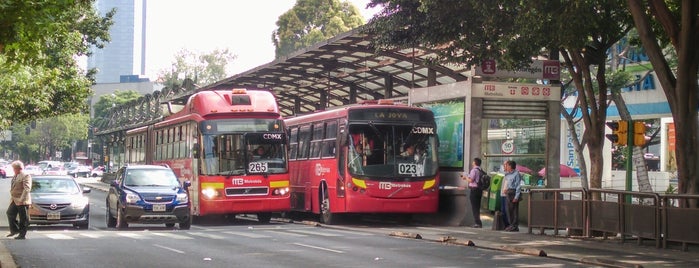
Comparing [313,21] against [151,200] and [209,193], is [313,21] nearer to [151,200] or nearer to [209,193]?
[209,193]

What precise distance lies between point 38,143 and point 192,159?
4672 inches

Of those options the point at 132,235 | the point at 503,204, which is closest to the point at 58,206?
the point at 132,235

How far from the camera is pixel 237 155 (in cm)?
2716

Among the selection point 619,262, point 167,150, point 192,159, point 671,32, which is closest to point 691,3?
point 671,32

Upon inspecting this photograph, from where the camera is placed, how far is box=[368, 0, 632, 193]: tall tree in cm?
2088

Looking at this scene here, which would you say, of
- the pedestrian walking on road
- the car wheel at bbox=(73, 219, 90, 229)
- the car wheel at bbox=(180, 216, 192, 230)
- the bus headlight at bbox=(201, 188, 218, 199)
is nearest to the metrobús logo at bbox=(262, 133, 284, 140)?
the bus headlight at bbox=(201, 188, 218, 199)

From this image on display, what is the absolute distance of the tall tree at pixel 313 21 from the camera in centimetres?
7850

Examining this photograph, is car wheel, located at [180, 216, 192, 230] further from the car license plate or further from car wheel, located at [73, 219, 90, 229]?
the car license plate

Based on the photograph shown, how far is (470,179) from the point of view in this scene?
2522 cm

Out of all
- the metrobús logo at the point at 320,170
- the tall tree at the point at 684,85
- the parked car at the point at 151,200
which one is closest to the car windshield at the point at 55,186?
the parked car at the point at 151,200

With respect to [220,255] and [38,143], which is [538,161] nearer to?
[220,255]

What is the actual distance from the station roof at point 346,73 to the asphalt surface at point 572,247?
5291mm

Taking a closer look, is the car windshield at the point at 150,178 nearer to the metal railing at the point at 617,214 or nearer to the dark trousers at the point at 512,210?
the dark trousers at the point at 512,210

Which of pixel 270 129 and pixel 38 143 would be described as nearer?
pixel 270 129
